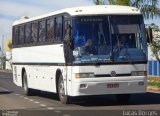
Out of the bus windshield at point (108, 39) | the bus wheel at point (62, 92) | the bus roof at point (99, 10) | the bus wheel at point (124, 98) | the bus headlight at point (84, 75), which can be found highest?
the bus roof at point (99, 10)

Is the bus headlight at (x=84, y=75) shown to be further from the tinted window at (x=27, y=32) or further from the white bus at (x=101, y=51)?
the tinted window at (x=27, y=32)

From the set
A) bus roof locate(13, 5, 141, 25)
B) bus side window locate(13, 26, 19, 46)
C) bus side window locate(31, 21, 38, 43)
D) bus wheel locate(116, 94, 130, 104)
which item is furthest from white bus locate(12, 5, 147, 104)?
bus side window locate(13, 26, 19, 46)

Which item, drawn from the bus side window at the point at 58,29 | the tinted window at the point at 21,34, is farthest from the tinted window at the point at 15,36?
the bus side window at the point at 58,29

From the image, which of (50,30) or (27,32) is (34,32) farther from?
(50,30)

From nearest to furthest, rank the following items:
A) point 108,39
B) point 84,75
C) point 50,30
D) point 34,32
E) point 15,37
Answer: point 84,75 → point 108,39 → point 50,30 → point 34,32 → point 15,37

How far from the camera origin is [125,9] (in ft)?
64.6

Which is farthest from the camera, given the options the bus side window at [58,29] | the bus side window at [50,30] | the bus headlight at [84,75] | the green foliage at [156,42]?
the green foliage at [156,42]

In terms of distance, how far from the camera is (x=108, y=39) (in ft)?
62.3

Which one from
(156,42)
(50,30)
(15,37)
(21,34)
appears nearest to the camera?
(50,30)

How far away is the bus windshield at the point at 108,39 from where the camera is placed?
18.8 m

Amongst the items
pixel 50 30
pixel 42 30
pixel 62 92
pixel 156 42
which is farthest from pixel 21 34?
pixel 156 42

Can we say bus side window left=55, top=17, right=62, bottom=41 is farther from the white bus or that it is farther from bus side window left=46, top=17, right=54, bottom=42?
bus side window left=46, top=17, right=54, bottom=42

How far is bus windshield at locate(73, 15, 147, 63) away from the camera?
1884cm

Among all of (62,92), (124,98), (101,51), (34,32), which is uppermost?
(34,32)
